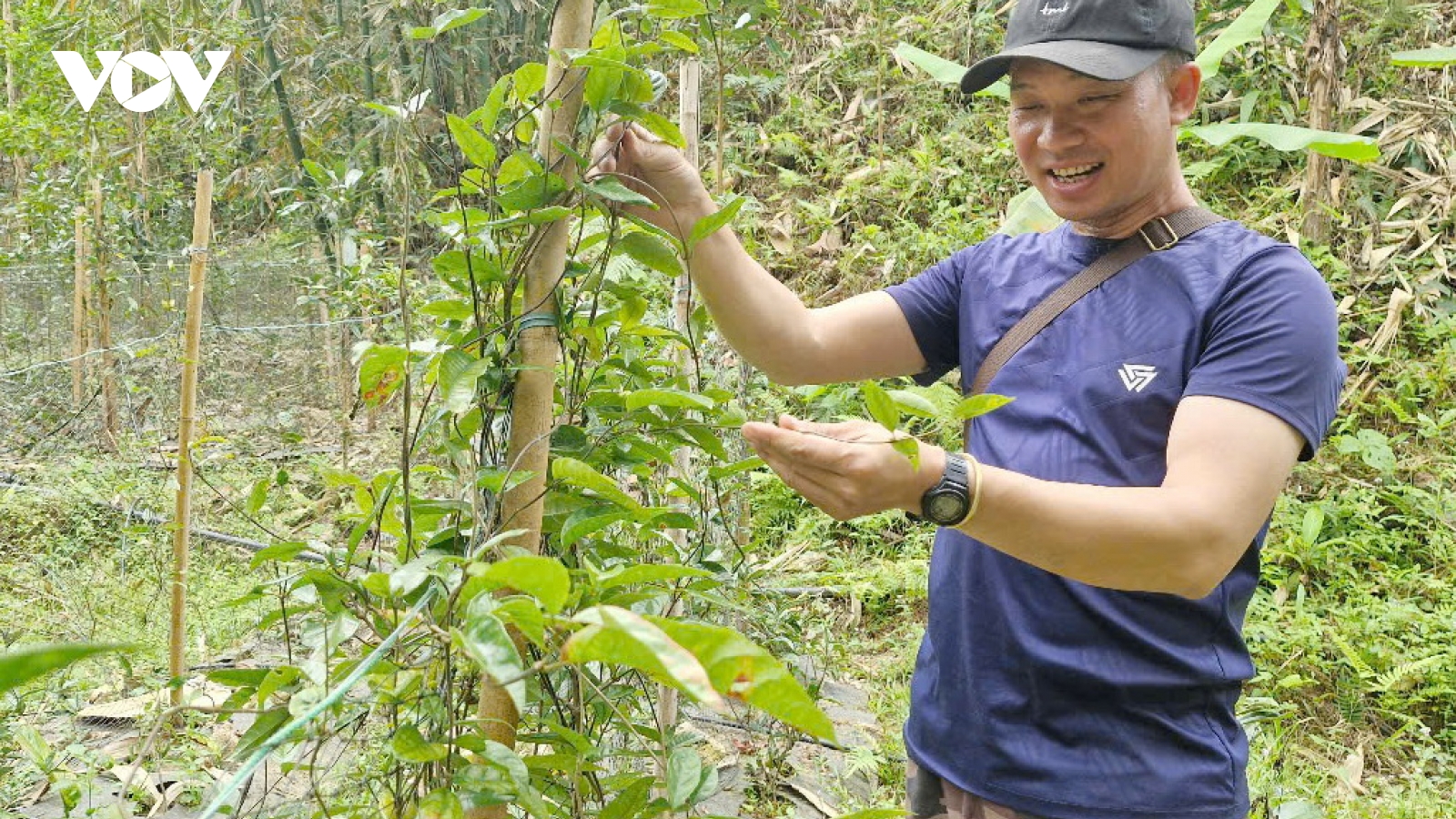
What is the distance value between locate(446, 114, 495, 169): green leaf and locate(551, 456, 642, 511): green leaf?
11.2 inches

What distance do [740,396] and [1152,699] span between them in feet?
5.49

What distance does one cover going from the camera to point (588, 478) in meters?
1.02

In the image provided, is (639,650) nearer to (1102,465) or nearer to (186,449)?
(1102,465)

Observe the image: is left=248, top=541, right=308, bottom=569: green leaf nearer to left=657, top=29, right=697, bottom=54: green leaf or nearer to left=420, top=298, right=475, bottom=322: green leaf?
left=420, top=298, right=475, bottom=322: green leaf

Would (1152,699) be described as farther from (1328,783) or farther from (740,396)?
(1328,783)

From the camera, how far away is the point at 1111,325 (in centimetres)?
127

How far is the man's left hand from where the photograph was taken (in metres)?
1.01

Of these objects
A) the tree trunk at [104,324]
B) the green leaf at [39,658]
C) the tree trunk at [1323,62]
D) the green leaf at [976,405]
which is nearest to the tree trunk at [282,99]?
the tree trunk at [104,324]

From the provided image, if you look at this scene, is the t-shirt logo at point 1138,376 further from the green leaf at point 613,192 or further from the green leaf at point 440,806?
the green leaf at point 440,806

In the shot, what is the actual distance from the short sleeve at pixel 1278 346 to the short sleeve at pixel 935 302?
43 centimetres

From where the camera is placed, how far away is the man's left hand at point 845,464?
3.30 feet

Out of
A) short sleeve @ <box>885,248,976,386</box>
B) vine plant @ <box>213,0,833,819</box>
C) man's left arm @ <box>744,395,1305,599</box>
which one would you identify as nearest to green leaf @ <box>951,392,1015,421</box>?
man's left arm @ <box>744,395,1305,599</box>

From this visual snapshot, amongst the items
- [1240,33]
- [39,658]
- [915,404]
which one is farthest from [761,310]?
[1240,33]

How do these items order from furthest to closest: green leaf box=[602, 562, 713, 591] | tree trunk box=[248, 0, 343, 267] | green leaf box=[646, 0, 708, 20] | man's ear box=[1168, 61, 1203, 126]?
1. tree trunk box=[248, 0, 343, 267]
2. man's ear box=[1168, 61, 1203, 126]
3. green leaf box=[646, 0, 708, 20]
4. green leaf box=[602, 562, 713, 591]
